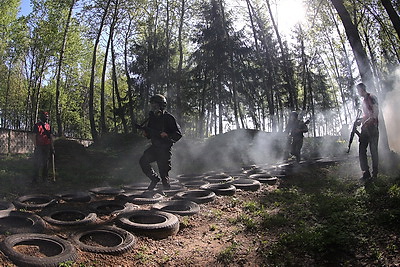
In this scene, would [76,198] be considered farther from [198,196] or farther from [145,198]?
[198,196]

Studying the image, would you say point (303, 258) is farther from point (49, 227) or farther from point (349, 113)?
point (349, 113)

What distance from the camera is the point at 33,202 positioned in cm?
588

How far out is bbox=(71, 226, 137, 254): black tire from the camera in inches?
138

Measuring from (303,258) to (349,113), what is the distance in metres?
44.4

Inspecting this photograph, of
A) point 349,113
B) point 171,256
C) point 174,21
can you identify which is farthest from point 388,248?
point 349,113

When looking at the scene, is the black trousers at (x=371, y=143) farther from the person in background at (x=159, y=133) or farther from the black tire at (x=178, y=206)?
the person in background at (x=159, y=133)

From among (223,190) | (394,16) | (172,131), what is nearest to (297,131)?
(394,16)

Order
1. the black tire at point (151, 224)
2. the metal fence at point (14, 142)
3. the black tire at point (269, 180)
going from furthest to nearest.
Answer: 1. the metal fence at point (14, 142)
2. the black tire at point (269, 180)
3. the black tire at point (151, 224)

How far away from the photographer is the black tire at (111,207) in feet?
17.3

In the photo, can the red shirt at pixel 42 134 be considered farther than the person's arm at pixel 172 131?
Yes

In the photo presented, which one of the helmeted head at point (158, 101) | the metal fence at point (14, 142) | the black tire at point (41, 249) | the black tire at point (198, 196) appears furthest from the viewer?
the metal fence at point (14, 142)

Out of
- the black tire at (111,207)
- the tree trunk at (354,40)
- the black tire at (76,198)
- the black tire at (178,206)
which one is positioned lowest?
the black tire at (178,206)

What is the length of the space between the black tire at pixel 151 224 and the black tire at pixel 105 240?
0.24m

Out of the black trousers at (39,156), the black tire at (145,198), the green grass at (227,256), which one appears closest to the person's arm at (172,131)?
the black tire at (145,198)
